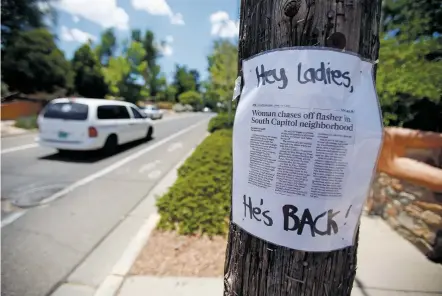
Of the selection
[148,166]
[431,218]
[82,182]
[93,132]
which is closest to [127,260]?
[431,218]

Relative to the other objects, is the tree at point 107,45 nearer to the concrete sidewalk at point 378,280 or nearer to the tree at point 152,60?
the tree at point 152,60

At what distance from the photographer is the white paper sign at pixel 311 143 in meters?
1.02

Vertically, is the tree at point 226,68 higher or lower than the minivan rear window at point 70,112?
higher

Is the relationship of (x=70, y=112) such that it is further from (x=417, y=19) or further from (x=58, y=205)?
(x=417, y=19)

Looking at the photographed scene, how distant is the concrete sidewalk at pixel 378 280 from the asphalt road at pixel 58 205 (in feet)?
3.33

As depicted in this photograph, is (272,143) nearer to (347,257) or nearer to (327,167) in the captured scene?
(327,167)

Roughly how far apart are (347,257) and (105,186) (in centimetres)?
583

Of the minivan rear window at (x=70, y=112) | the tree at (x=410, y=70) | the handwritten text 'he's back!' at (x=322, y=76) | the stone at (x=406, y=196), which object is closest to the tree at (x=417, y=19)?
the tree at (x=410, y=70)

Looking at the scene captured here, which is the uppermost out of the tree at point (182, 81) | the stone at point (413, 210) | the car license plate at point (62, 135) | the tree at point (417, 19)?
the tree at point (182, 81)

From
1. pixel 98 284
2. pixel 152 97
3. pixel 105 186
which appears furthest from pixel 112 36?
pixel 98 284

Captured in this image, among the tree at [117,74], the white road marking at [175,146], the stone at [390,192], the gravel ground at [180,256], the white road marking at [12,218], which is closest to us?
the gravel ground at [180,256]

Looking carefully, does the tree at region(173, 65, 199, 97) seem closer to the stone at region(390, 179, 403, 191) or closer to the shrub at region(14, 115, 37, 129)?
the shrub at region(14, 115, 37, 129)

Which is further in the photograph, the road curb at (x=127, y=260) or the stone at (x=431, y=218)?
the stone at (x=431, y=218)

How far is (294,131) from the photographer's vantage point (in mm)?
1026
